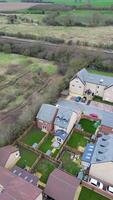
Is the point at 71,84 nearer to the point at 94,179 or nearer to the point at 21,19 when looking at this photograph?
the point at 94,179

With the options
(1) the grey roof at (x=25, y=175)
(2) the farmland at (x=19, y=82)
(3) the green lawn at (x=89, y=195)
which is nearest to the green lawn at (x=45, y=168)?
(1) the grey roof at (x=25, y=175)

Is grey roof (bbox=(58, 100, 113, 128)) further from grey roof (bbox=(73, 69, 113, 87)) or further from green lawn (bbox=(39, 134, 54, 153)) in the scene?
green lawn (bbox=(39, 134, 54, 153))

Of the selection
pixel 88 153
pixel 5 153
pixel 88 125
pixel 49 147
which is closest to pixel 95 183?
pixel 88 153

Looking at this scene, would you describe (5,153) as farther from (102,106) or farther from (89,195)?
(102,106)

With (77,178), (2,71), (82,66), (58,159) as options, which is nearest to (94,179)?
(77,178)

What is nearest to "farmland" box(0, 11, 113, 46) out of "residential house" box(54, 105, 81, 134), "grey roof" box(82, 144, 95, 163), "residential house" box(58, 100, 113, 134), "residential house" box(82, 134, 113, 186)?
"residential house" box(58, 100, 113, 134)

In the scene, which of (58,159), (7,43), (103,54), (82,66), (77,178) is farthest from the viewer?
(7,43)
